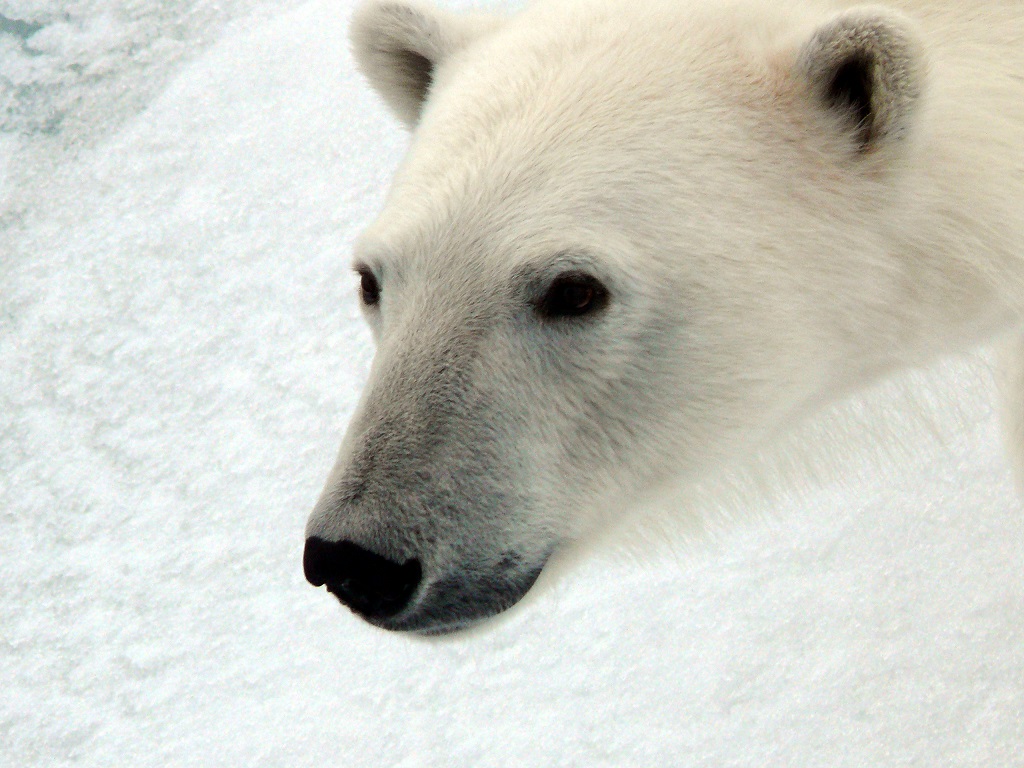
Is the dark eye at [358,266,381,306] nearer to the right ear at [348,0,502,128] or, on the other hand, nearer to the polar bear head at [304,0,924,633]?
the polar bear head at [304,0,924,633]

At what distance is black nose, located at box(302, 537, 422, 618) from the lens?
61.7 inches

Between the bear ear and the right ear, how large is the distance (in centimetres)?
71

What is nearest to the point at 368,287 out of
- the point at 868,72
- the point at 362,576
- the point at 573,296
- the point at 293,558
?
the point at 573,296

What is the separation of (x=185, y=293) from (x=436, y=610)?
3.29 metres

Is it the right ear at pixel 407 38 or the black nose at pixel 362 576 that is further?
the right ear at pixel 407 38

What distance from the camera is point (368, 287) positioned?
1.91m

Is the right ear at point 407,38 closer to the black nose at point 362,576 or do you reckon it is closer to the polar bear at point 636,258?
the polar bear at point 636,258

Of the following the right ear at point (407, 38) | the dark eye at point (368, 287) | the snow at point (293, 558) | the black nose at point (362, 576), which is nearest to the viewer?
the black nose at point (362, 576)

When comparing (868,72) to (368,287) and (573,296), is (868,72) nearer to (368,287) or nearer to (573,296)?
(573,296)

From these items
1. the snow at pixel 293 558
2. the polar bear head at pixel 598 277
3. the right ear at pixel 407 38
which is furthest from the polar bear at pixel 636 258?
the snow at pixel 293 558

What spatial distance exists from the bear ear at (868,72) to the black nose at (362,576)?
38.2 inches

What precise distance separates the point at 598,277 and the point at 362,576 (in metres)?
0.55

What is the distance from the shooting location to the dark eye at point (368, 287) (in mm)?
1862

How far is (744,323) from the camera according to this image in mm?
1733
